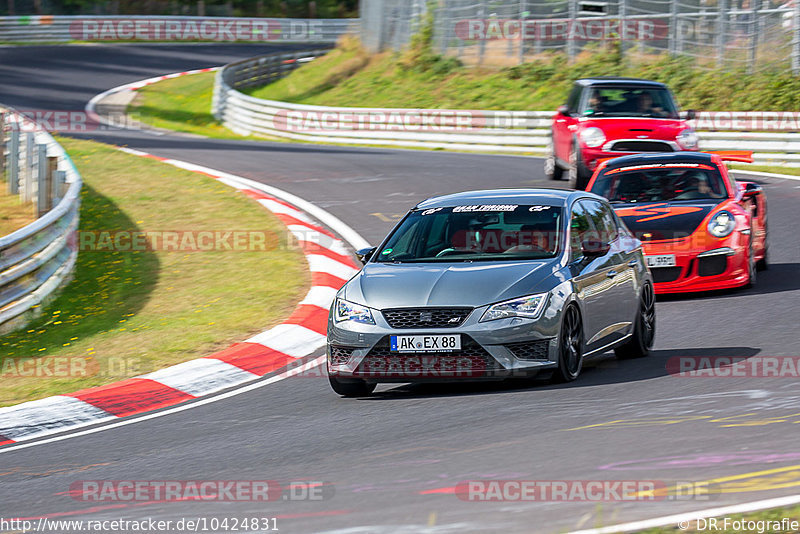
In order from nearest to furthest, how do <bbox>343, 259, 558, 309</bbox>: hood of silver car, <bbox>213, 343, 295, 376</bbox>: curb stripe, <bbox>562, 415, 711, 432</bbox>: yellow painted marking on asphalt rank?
<bbox>562, 415, 711, 432</bbox>: yellow painted marking on asphalt, <bbox>343, 259, 558, 309</bbox>: hood of silver car, <bbox>213, 343, 295, 376</bbox>: curb stripe

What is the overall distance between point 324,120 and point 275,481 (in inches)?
1055

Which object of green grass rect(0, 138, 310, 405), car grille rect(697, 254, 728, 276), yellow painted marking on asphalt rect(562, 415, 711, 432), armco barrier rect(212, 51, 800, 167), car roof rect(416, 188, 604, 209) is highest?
car roof rect(416, 188, 604, 209)

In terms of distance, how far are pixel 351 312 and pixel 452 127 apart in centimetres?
2199

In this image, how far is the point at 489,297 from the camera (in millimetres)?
8180

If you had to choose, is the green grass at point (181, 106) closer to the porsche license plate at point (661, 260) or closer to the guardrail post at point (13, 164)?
the guardrail post at point (13, 164)

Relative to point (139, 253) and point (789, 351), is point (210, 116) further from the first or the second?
point (789, 351)

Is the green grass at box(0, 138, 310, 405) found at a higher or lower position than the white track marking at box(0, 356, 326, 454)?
lower

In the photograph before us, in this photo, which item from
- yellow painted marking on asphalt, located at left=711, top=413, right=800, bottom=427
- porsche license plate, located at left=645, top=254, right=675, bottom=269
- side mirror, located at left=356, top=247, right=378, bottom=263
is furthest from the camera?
porsche license plate, located at left=645, top=254, right=675, bottom=269

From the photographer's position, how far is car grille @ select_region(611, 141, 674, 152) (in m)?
18.7

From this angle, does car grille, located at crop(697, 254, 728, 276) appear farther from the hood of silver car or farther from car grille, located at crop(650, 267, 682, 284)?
the hood of silver car

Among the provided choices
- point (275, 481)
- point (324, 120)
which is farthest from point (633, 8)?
point (275, 481)

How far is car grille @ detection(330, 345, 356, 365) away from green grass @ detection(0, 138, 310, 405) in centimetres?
237

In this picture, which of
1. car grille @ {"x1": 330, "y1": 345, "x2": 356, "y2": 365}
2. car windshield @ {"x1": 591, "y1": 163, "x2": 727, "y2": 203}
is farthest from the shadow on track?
car windshield @ {"x1": 591, "y1": 163, "x2": 727, "y2": 203}

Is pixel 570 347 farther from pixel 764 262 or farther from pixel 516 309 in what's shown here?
pixel 764 262
